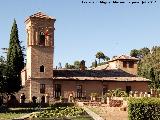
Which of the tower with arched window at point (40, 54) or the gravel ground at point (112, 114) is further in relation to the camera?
the tower with arched window at point (40, 54)

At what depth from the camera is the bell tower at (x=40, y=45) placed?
49.0 m

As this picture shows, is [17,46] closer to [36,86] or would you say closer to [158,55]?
[36,86]

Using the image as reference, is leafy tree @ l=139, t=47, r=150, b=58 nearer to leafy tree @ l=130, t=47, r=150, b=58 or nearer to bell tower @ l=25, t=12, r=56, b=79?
leafy tree @ l=130, t=47, r=150, b=58

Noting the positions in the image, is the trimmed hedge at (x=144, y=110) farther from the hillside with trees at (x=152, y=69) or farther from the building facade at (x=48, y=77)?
the hillside with trees at (x=152, y=69)

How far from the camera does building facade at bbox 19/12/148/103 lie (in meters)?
49.0

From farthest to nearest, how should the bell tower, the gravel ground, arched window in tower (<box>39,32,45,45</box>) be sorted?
arched window in tower (<box>39,32,45,45</box>) < the bell tower < the gravel ground

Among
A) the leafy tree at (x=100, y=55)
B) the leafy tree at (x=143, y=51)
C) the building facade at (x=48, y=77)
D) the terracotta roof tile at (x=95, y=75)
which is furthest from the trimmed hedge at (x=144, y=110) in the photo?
the leafy tree at (x=100, y=55)

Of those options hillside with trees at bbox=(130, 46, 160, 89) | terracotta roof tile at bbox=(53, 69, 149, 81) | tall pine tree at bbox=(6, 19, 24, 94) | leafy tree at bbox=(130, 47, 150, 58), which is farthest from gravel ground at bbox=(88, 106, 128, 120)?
leafy tree at bbox=(130, 47, 150, 58)

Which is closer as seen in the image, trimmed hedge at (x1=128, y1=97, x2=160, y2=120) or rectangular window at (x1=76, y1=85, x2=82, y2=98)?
trimmed hedge at (x1=128, y1=97, x2=160, y2=120)

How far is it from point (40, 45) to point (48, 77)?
4236mm

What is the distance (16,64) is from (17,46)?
2483mm

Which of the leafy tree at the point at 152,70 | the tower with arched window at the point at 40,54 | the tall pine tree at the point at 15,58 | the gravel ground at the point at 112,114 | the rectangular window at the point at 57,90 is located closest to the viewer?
the gravel ground at the point at 112,114

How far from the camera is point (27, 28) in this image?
5056cm

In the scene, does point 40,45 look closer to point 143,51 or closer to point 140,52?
point 143,51
